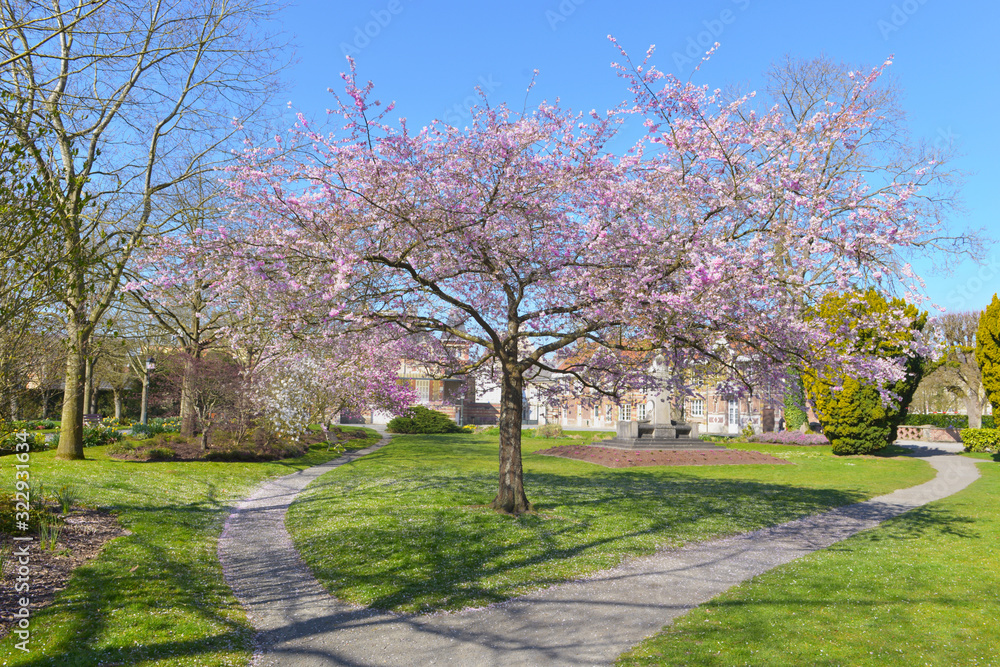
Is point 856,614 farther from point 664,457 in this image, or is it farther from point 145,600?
point 664,457

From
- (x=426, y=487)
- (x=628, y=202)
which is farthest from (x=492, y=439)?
(x=628, y=202)

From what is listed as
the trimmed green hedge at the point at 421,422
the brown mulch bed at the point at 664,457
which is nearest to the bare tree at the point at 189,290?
the brown mulch bed at the point at 664,457

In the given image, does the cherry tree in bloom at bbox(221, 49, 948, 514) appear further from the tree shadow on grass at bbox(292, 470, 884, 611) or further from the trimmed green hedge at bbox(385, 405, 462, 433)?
the trimmed green hedge at bbox(385, 405, 462, 433)

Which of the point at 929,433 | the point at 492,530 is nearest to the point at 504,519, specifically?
the point at 492,530

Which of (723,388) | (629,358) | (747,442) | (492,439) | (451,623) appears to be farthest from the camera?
(492,439)

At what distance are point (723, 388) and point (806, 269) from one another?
3.82m

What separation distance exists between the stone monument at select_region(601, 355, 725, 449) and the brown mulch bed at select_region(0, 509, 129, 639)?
70.3 ft

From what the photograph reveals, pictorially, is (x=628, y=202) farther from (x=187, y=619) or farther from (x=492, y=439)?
(x=492, y=439)

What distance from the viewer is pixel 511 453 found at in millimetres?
11883

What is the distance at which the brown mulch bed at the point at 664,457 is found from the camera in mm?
23578

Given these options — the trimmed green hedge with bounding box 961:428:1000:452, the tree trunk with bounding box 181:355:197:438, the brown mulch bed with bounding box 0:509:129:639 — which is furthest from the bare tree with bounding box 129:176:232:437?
the trimmed green hedge with bounding box 961:428:1000:452

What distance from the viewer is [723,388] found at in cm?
1148

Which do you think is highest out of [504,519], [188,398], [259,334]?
[259,334]

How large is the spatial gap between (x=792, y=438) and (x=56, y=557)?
109 feet
